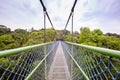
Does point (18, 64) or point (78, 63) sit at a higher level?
point (18, 64)

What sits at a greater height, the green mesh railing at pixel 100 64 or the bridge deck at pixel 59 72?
the green mesh railing at pixel 100 64

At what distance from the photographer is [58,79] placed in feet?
10.8

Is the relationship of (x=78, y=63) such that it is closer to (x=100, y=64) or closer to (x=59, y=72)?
(x=100, y=64)

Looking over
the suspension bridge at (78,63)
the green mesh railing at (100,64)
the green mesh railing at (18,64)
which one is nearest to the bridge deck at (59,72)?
the suspension bridge at (78,63)

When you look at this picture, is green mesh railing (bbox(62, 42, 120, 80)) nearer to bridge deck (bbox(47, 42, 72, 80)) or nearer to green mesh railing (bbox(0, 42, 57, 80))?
green mesh railing (bbox(0, 42, 57, 80))

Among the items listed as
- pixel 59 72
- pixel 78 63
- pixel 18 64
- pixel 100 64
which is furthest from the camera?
pixel 59 72

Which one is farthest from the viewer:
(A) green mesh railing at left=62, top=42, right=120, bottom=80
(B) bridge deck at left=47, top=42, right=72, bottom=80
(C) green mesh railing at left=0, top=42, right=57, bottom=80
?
(B) bridge deck at left=47, top=42, right=72, bottom=80

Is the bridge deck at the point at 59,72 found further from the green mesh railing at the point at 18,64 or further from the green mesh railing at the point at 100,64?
the green mesh railing at the point at 100,64

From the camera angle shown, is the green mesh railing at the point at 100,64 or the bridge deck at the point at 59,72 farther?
the bridge deck at the point at 59,72

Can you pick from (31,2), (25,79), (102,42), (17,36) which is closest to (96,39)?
(102,42)

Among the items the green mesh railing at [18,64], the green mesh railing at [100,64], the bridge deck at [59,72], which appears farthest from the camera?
the bridge deck at [59,72]

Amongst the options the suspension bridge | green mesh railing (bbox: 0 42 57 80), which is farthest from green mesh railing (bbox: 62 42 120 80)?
green mesh railing (bbox: 0 42 57 80)

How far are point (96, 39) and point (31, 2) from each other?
36.4 metres

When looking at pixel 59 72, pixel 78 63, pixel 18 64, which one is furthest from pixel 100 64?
pixel 59 72
